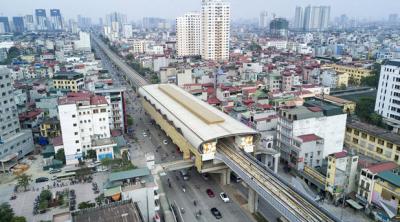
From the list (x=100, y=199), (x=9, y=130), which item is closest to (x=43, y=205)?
(x=100, y=199)

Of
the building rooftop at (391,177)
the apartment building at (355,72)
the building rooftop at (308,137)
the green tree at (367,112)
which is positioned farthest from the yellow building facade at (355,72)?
the building rooftop at (391,177)

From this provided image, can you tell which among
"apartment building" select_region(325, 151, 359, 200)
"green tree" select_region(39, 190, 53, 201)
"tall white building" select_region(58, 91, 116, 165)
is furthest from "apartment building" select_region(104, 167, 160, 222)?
"apartment building" select_region(325, 151, 359, 200)

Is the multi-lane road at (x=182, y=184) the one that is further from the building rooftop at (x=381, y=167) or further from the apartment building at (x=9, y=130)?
the apartment building at (x=9, y=130)

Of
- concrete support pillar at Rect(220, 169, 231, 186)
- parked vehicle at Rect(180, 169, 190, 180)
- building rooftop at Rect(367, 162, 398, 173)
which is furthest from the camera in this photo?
parked vehicle at Rect(180, 169, 190, 180)

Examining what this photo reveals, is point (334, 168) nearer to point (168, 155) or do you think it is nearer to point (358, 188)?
point (358, 188)

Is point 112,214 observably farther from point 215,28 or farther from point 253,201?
point 215,28

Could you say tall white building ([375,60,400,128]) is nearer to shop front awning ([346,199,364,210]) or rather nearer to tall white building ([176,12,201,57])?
shop front awning ([346,199,364,210])

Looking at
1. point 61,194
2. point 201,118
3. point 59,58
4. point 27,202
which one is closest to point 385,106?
point 201,118

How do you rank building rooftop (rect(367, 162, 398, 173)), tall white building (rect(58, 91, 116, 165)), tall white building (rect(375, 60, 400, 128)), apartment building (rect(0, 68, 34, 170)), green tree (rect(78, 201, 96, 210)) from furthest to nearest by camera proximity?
→ tall white building (rect(375, 60, 400, 128))
apartment building (rect(0, 68, 34, 170))
tall white building (rect(58, 91, 116, 165))
building rooftop (rect(367, 162, 398, 173))
green tree (rect(78, 201, 96, 210))
